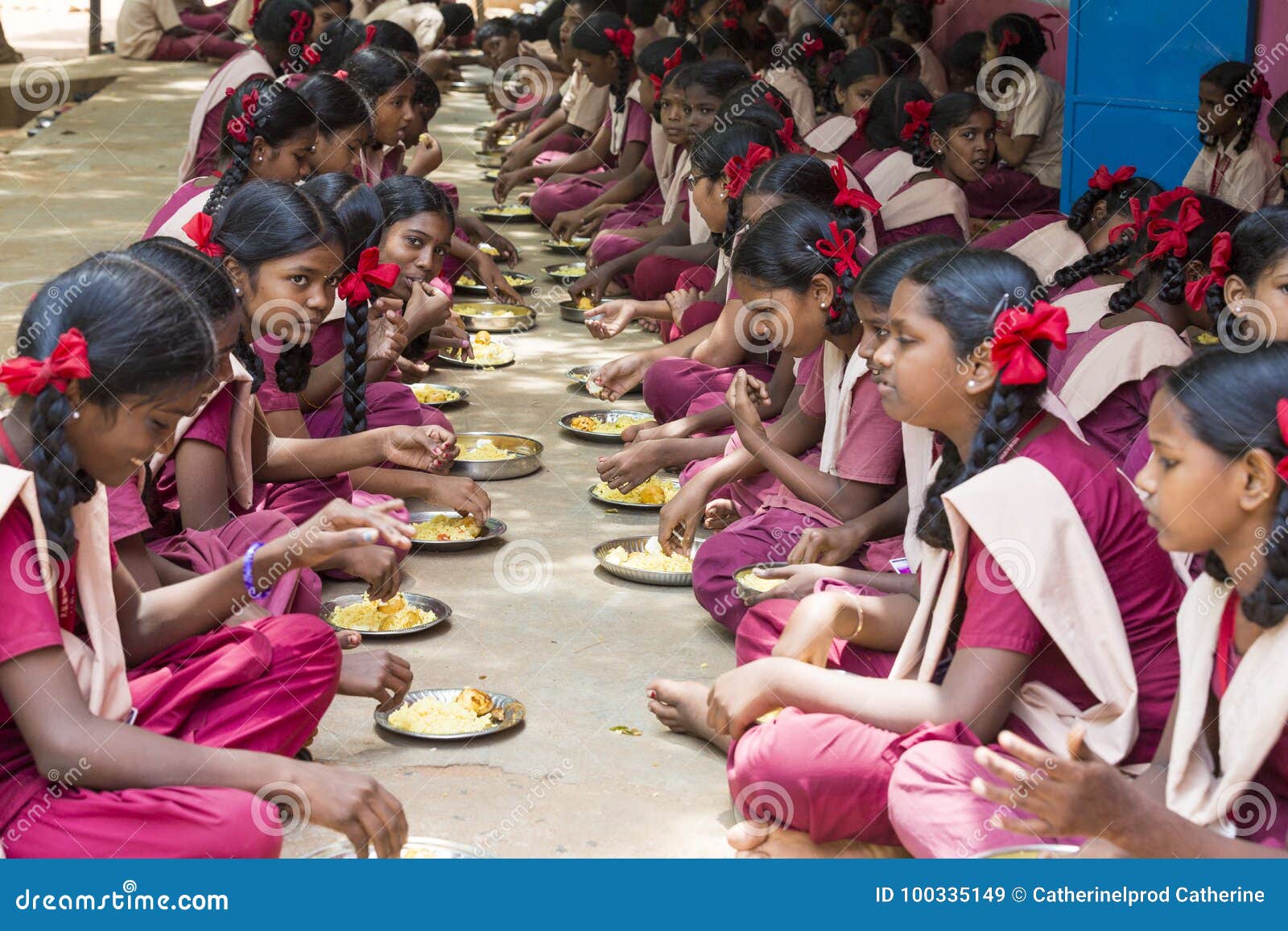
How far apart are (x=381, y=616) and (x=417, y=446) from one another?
449mm

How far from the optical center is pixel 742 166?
5.04 m

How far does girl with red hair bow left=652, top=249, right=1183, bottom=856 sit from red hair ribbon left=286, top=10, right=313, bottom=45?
4.87 m

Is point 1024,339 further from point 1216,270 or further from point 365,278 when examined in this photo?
point 365,278

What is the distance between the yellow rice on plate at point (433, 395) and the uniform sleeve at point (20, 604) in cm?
347

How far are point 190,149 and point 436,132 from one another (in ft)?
21.8

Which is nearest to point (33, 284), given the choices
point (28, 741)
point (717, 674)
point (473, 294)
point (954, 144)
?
point (473, 294)

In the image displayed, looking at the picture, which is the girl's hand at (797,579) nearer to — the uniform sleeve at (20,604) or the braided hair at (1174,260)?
the braided hair at (1174,260)

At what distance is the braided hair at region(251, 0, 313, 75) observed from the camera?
6.98 m

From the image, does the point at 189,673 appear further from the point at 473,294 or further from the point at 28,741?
the point at 473,294

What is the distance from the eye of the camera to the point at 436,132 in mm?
12711

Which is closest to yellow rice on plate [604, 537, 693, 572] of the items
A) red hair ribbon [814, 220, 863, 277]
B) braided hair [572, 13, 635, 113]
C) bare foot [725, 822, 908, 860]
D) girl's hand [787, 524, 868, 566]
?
girl's hand [787, 524, 868, 566]

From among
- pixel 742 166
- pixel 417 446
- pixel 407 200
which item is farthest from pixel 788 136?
pixel 417 446

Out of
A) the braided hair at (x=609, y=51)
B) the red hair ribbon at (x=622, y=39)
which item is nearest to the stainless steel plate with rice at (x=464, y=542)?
the braided hair at (x=609, y=51)

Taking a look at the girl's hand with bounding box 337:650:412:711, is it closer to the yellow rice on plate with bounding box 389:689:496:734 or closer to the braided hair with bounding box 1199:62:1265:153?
the yellow rice on plate with bounding box 389:689:496:734
